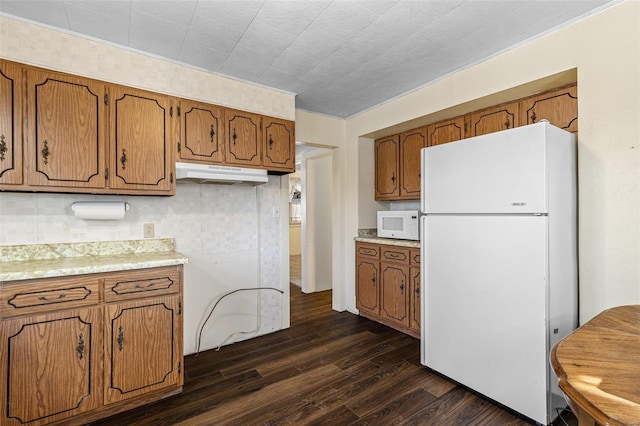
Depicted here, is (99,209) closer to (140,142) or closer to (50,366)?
(140,142)

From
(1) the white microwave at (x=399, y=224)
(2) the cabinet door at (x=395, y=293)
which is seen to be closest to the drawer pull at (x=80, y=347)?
(2) the cabinet door at (x=395, y=293)

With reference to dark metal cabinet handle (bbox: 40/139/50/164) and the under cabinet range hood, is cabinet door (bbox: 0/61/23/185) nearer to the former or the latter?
dark metal cabinet handle (bbox: 40/139/50/164)

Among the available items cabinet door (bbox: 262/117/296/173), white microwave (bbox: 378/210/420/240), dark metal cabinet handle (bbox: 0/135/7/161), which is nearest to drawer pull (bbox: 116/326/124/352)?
dark metal cabinet handle (bbox: 0/135/7/161)

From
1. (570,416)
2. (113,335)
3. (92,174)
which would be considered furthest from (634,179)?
(92,174)

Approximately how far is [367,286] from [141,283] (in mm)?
2395

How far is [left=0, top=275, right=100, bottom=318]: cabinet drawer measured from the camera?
5.20ft

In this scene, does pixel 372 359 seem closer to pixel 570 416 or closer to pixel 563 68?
pixel 570 416

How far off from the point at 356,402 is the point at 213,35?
269 centimetres

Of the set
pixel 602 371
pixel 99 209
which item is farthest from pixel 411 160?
pixel 99 209

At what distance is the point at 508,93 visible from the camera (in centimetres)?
237

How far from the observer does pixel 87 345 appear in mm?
1776

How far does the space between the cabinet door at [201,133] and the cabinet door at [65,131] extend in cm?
53

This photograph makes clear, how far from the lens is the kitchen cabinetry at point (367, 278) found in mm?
3436

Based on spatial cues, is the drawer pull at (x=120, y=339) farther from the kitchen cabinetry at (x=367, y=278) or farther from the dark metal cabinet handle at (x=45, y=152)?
the kitchen cabinetry at (x=367, y=278)
